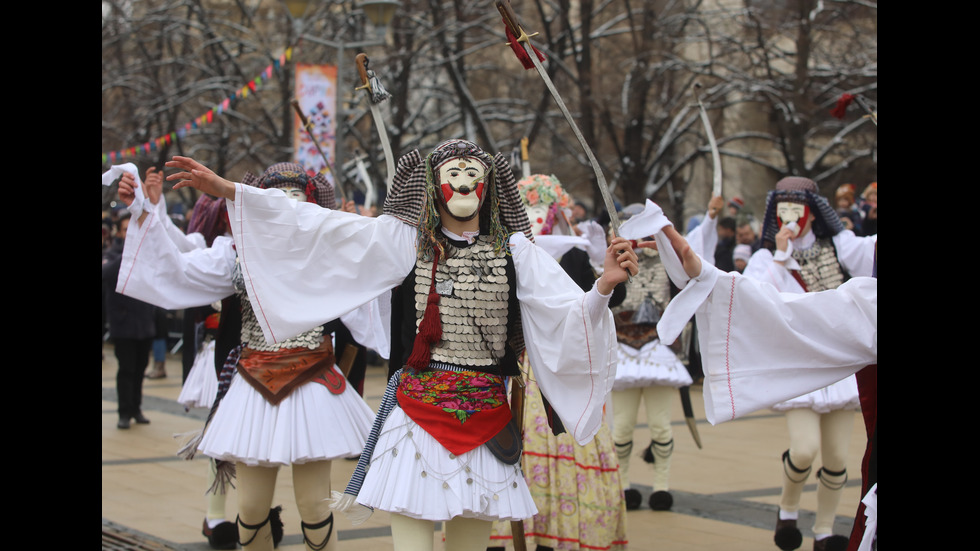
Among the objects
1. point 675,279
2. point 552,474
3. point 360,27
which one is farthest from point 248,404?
point 360,27

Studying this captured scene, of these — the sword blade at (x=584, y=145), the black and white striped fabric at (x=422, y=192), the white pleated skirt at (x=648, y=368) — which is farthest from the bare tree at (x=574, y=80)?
the sword blade at (x=584, y=145)

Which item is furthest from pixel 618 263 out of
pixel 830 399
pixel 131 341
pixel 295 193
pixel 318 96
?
pixel 318 96

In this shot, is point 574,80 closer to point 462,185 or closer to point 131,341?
point 131,341

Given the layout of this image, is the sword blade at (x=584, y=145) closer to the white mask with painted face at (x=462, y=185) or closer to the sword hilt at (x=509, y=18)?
the sword hilt at (x=509, y=18)

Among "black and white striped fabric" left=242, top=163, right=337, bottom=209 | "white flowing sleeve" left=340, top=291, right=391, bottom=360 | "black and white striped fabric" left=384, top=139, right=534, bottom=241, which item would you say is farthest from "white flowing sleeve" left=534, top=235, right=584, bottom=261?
"black and white striped fabric" left=384, top=139, right=534, bottom=241

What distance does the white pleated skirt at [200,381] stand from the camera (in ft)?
23.3

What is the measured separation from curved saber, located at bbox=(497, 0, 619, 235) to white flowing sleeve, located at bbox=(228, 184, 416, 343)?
3.13 ft

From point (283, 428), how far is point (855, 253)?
3506mm

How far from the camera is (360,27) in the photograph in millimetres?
19328

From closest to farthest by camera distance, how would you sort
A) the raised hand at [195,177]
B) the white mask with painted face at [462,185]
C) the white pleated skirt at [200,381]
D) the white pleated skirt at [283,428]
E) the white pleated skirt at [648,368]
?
the raised hand at [195,177]
the white mask with painted face at [462,185]
the white pleated skirt at [283,428]
the white pleated skirt at [200,381]
the white pleated skirt at [648,368]

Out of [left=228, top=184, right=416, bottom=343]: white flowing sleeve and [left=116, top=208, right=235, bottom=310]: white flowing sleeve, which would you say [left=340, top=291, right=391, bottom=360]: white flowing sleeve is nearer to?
[left=116, top=208, right=235, bottom=310]: white flowing sleeve

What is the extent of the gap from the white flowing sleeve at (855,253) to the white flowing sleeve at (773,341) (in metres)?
2.88

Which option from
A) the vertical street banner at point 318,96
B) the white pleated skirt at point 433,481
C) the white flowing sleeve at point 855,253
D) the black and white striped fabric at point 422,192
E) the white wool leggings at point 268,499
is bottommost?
the white wool leggings at point 268,499

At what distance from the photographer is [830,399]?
20.0 ft
